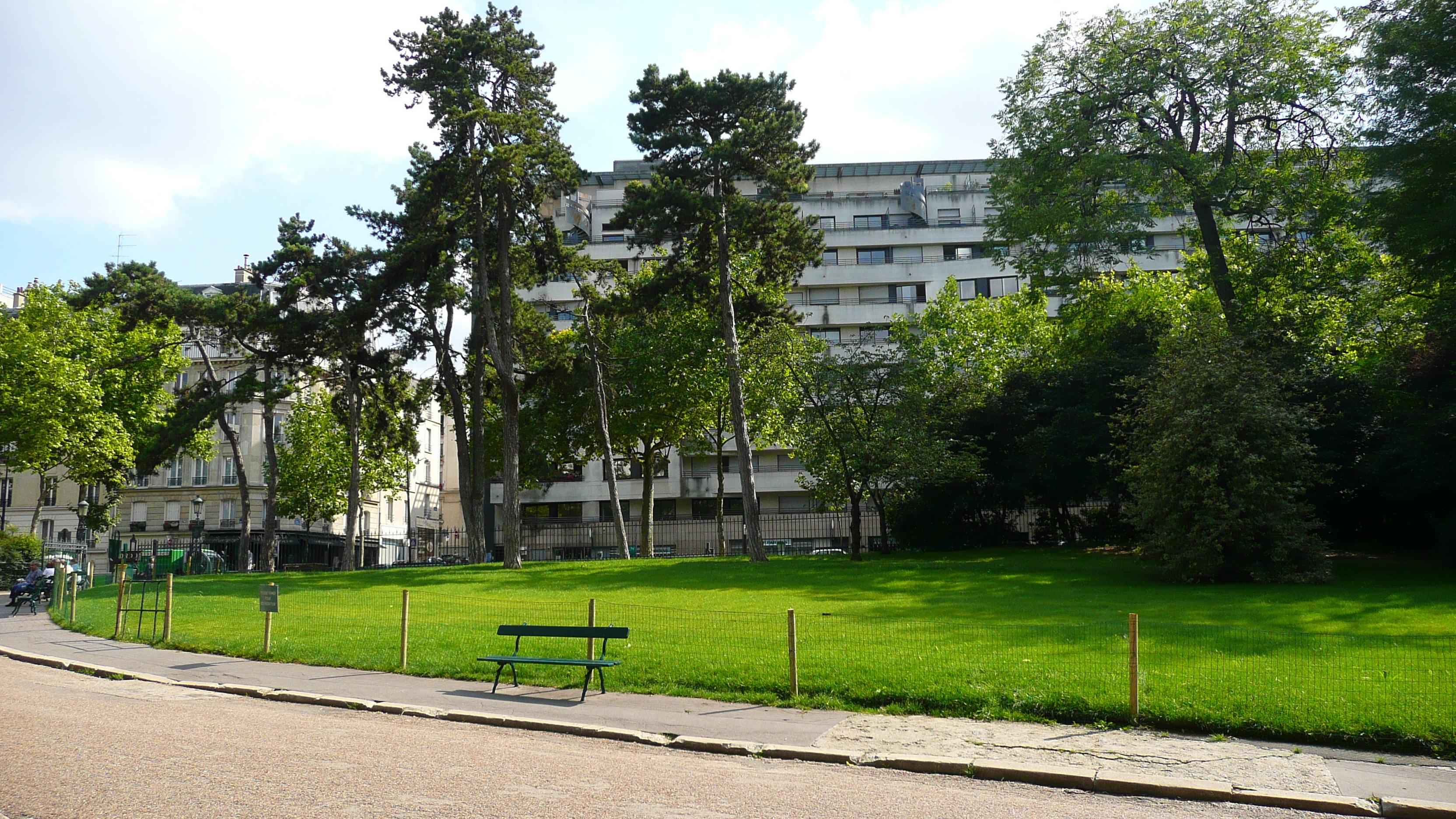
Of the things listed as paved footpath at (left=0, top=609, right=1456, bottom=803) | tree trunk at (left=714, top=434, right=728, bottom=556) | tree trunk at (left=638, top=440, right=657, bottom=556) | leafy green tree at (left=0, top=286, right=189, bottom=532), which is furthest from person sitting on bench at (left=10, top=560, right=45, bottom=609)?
tree trunk at (left=714, top=434, right=728, bottom=556)

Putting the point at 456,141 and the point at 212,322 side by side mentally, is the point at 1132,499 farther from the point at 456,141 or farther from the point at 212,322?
the point at 212,322

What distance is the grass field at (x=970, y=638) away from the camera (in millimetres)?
11477

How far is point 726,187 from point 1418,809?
1149 inches

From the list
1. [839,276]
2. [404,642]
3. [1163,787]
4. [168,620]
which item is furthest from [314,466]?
A: [1163,787]

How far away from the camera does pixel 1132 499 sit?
31.5 meters

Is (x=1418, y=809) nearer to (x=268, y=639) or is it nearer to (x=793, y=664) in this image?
(x=793, y=664)

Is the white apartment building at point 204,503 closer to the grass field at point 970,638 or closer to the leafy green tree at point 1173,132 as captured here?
the grass field at point 970,638

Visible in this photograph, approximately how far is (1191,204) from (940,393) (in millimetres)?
10409

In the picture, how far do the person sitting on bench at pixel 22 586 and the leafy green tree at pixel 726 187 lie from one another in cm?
2016

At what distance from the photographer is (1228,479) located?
25.0 m

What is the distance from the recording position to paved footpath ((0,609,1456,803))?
9125 mm

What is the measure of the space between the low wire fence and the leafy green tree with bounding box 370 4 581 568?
53.6 feet

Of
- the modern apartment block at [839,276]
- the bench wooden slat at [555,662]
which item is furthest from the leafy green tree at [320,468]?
the bench wooden slat at [555,662]

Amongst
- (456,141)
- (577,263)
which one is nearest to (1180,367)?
(577,263)
